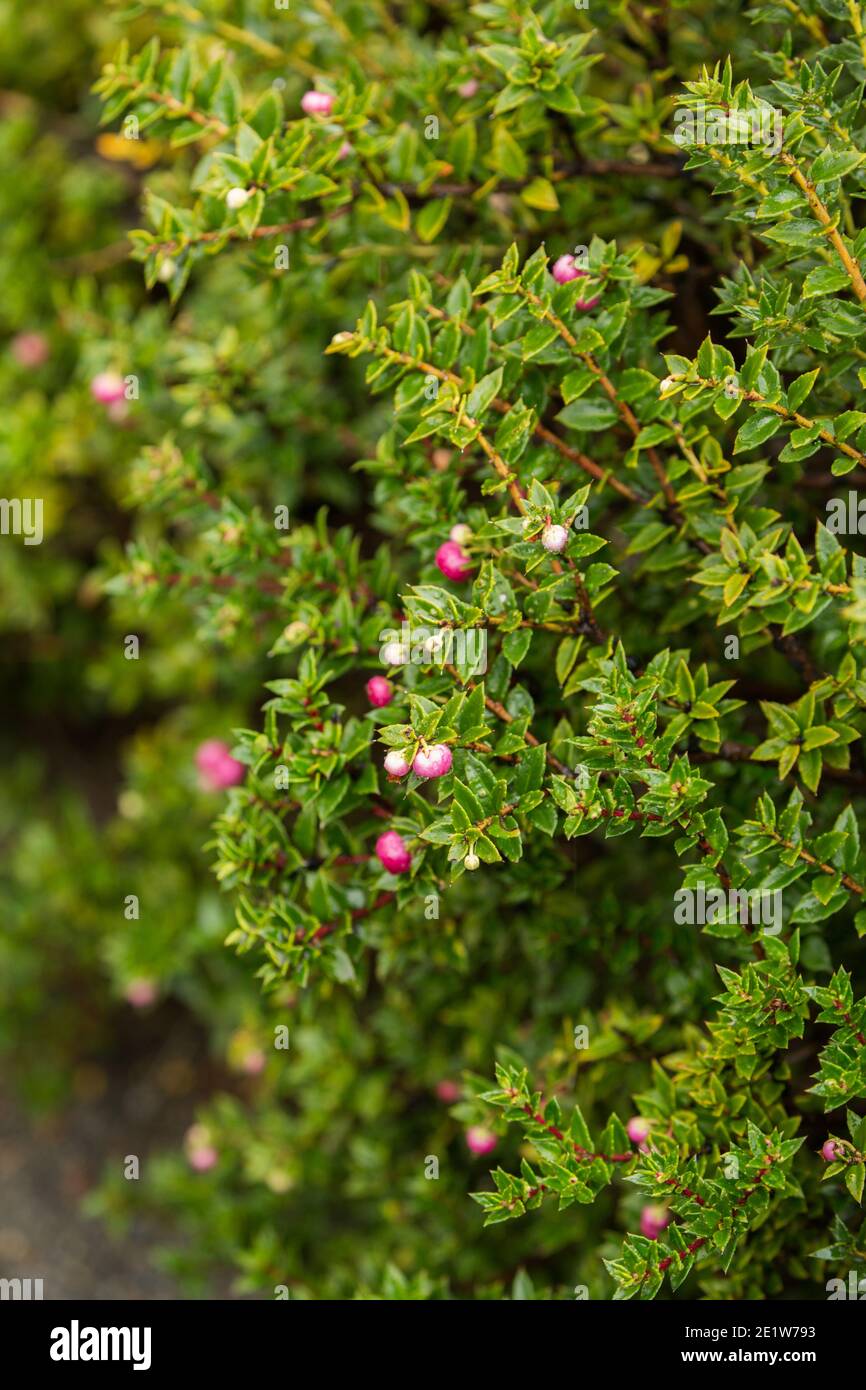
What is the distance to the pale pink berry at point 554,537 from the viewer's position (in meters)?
1.27

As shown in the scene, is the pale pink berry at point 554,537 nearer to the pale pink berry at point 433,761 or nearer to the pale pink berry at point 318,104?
the pale pink berry at point 433,761

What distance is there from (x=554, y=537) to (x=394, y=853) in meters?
0.42

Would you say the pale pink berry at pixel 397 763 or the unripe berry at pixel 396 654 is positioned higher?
the unripe berry at pixel 396 654

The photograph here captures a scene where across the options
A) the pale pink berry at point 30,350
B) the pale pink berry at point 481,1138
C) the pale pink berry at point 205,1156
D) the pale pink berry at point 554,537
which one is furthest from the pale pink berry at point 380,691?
the pale pink berry at point 30,350

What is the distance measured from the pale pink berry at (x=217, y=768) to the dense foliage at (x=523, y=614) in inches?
0.9

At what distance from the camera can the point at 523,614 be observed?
1.40 meters

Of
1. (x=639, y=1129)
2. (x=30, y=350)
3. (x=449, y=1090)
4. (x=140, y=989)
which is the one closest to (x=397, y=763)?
(x=639, y=1129)

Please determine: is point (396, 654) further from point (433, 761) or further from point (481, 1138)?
point (481, 1138)

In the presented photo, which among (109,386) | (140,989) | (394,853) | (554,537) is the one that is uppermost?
(109,386)

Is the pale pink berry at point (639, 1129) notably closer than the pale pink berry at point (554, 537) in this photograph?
No

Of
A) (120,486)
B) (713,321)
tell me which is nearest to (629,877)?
(713,321)

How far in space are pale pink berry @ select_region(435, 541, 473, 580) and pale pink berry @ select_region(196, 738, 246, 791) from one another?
99cm
